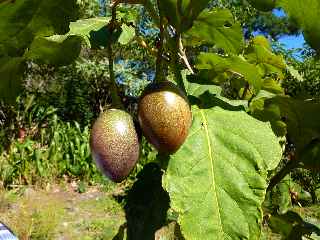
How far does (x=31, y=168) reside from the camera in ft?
27.1

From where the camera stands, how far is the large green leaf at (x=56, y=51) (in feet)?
3.40

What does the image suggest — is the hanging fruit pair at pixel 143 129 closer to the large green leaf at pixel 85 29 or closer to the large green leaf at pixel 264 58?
the large green leaf at pixel 85 29

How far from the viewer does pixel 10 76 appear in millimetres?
1107

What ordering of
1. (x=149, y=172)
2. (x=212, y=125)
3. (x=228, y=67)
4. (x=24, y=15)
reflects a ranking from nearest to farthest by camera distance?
1. (x=24, y=15)
2. (x=212, y=125)
3. (x=228, y=67)
4. (x=149, y=172)

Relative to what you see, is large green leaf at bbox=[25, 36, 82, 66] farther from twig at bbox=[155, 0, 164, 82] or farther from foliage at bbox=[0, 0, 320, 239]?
twig at bbox=[155, 0, 164, 82]

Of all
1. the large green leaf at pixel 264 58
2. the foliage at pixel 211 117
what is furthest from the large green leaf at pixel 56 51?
the large green leaf at pixel 264 58

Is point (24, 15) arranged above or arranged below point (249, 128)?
above

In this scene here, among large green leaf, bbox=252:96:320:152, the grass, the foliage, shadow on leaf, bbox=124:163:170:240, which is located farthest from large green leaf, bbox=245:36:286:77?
the grass

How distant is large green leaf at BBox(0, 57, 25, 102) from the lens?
3.48ft

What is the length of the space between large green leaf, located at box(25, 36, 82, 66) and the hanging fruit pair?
7.2 inches

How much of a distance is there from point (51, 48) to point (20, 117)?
343 inches

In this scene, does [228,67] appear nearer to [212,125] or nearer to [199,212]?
[212,125]

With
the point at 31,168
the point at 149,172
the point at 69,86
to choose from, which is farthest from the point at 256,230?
the point at 69,86

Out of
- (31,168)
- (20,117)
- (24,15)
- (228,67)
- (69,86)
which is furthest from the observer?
(69,86)
